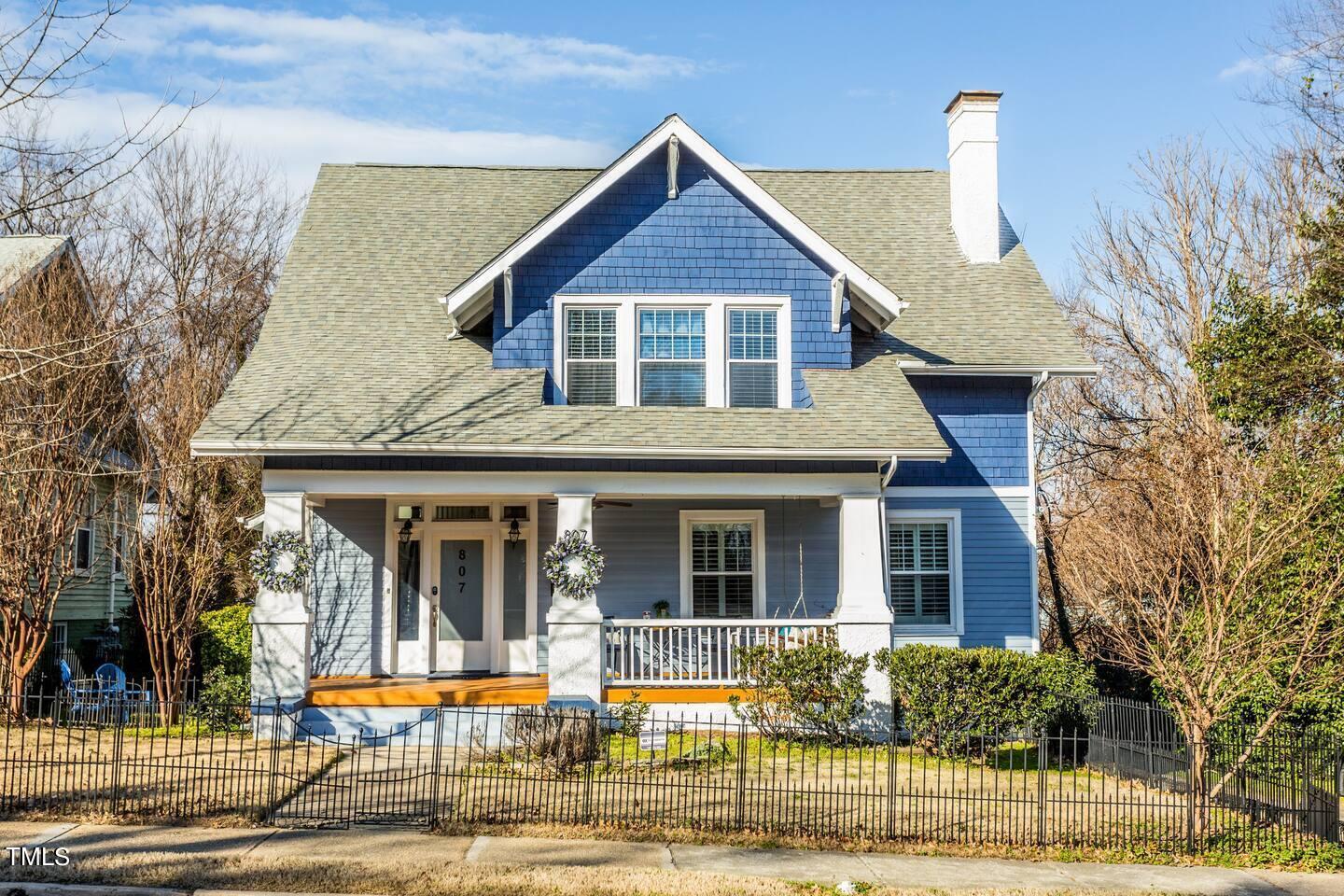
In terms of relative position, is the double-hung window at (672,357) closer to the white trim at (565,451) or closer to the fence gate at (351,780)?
the white trim at (565,451)

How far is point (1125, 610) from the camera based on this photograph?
49.9ft

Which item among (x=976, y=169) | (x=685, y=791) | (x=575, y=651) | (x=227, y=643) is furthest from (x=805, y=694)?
(x=976, y=169)

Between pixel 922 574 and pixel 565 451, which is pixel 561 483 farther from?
pixel 922 574

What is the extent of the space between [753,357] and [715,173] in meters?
2.68

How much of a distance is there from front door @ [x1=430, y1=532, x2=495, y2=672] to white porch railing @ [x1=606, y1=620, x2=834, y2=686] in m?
2.38

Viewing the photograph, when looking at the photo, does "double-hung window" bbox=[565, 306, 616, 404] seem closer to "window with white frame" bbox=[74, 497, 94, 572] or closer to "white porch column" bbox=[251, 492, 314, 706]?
"white porch column" bbox=[251, 492, 314, 706]

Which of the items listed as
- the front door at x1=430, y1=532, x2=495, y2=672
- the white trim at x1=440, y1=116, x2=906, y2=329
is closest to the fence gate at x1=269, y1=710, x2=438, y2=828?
the front door at x1=430, y1=532, x2=495, y2=672

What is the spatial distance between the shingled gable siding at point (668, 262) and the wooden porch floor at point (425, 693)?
439 centimetres

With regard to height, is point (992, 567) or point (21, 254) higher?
point (21, 254)

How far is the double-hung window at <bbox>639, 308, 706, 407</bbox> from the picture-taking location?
16203 mm

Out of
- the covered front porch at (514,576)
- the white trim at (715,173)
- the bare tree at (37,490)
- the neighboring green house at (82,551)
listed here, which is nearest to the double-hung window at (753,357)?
the white trim at (715,173)

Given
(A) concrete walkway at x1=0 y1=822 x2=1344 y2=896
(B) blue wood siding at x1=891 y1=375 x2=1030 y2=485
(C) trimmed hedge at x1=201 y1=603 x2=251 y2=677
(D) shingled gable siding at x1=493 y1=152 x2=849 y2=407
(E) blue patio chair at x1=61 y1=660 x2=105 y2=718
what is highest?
(D) shingled gable siding at x1=493 y1=152 x2=849 y2=407

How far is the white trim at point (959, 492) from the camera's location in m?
17.2

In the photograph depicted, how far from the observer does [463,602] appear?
17.4m
